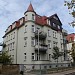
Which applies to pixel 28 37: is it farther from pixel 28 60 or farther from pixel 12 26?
pixel 12 26

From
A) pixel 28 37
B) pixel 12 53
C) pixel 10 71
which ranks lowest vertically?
pixel 10 71

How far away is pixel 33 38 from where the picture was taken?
44.8 m

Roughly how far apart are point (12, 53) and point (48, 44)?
33.2 feet

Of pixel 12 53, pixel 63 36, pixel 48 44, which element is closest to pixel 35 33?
pixel 48 44

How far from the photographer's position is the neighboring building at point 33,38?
Answer: 43.9m

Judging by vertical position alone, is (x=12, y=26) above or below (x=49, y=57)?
above

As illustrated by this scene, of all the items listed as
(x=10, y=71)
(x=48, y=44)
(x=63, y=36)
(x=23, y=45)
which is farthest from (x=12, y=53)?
(x=10, y=71)

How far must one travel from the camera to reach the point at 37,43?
148ft

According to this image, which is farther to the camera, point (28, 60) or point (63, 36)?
point (63, 36)

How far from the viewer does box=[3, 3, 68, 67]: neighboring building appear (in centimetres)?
4394

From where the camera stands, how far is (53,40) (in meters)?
51.0

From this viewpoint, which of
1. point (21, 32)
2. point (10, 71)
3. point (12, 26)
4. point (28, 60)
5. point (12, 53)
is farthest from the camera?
point (12, 26)

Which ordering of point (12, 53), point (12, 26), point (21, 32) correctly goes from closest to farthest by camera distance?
1. point (21, 32)
2. point (12, 53)
3. point (12, 26)

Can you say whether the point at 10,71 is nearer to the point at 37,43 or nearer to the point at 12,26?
the point at 37,43
